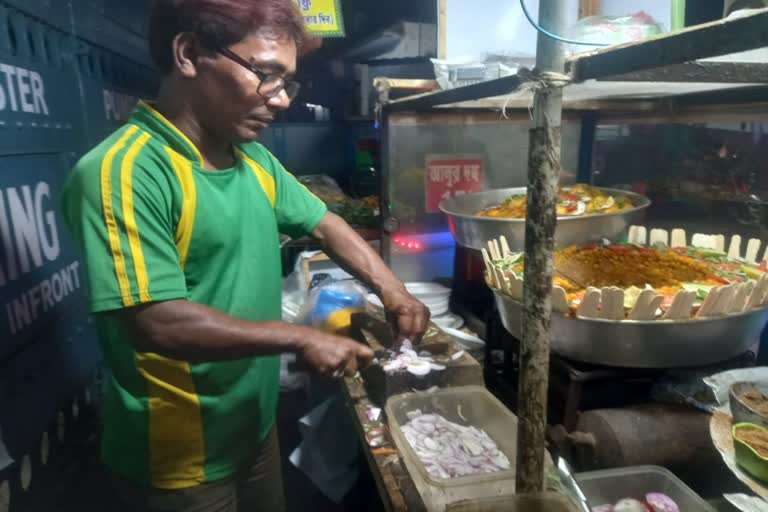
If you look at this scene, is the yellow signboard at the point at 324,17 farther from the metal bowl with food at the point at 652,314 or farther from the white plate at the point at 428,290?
the metal bowl with food at the point at 652,314

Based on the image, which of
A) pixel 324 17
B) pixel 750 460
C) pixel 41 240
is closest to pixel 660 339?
pixel 750 460

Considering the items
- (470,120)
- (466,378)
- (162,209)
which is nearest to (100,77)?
(162,209)

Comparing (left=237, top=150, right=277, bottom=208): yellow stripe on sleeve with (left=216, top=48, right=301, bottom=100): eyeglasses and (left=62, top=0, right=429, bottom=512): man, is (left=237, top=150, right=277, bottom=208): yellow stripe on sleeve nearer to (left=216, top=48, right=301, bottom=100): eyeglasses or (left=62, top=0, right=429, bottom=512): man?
(left=62, top=0, right=429, bottom=512): man

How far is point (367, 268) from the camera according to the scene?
1818 millimetres

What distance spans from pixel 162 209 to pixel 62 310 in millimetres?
1037

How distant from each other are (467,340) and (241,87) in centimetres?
145

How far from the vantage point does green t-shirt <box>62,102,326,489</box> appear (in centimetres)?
112

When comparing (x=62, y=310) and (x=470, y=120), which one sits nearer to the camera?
(x=62, y=310)

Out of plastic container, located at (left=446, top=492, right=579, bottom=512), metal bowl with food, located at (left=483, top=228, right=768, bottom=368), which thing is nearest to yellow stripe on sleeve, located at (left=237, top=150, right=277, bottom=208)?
metal bowl with food, located at (left=483, top=228, right=768, bottom=368)

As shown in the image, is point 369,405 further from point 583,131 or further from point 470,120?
point 583,131

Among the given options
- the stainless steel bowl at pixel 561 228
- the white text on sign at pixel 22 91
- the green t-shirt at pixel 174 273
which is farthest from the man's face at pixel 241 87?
the stainless steel bowl at pixel 561 228

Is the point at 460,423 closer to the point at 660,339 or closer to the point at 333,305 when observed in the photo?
the point at 660,339

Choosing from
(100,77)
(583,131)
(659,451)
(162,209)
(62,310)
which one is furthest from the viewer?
(583,131)

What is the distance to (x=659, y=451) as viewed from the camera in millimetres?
1330
